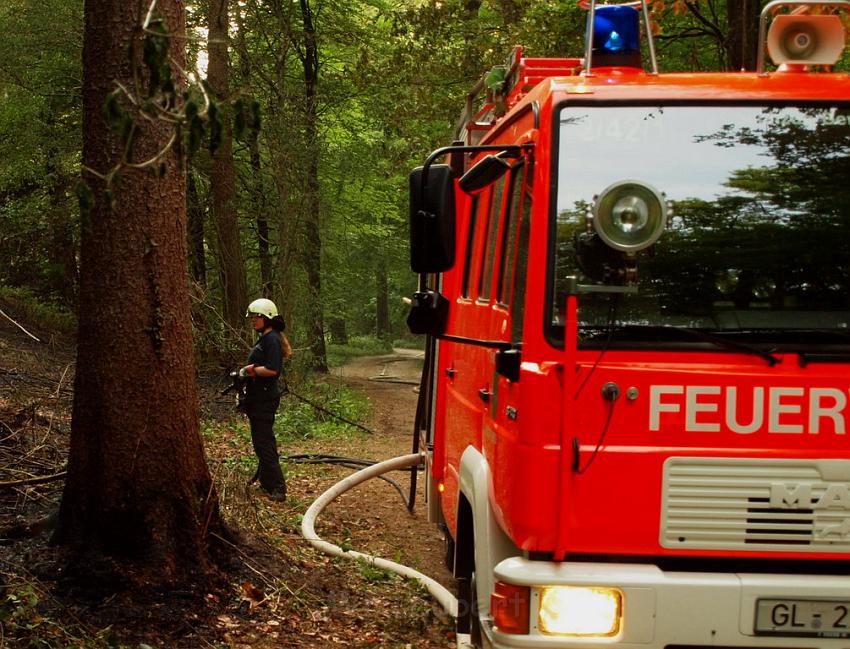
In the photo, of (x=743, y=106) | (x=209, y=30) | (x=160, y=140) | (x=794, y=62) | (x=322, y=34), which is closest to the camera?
(x=743, y=106)

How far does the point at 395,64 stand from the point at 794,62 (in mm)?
13617

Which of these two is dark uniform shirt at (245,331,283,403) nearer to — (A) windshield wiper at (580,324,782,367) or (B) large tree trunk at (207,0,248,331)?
(A) windshield wiper at (580,324,782,367)

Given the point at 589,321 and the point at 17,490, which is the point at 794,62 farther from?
the point at 17,490

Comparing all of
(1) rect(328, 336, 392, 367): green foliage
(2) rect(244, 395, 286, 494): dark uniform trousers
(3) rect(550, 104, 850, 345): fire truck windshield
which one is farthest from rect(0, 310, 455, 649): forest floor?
(1) rect(328, 336, 392, 367): green foliage

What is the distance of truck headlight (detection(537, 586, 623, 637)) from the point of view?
3.69 meters

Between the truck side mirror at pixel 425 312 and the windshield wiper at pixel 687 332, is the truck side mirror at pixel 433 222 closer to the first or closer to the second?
the truck side mirror at pixel 425 312

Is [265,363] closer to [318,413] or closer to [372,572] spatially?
[372,572]

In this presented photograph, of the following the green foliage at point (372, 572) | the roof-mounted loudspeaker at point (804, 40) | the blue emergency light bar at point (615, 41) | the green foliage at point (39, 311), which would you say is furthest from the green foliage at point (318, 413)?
the roof-mounted loudspeaker at point (804, 40)

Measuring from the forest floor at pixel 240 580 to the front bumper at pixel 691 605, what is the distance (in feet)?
8.40

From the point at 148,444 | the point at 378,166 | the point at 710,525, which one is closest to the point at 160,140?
the point at 148,444

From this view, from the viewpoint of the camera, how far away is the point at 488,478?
4508 millimetres

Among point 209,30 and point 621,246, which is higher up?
point 209,30

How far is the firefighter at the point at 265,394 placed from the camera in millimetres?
10188

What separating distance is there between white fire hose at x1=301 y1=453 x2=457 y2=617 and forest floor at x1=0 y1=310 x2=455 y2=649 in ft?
0.23
